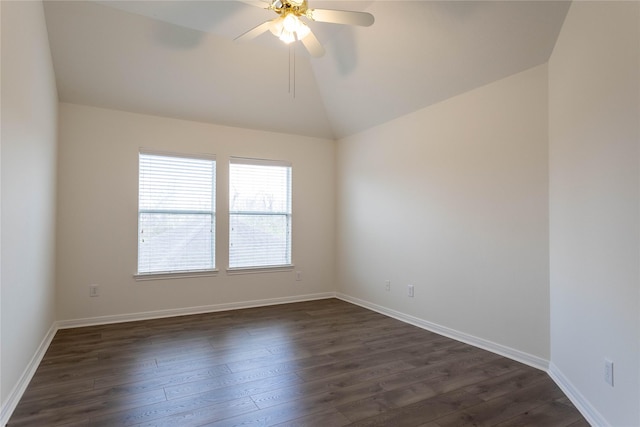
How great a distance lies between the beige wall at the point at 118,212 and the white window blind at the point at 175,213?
108 millimetres

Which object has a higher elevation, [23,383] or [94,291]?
[94,291]

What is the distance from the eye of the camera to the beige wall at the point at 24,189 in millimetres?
2055

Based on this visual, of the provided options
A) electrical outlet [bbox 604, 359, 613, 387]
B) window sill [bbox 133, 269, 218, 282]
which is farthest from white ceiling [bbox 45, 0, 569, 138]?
electrical outlet [bbox 604, 359, 613, 387]

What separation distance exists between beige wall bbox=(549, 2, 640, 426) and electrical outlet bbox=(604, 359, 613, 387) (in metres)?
0.04

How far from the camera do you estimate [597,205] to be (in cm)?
206

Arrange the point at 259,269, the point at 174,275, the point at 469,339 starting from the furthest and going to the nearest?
the point at 259,269, the point at 174,275, the point at 469,339

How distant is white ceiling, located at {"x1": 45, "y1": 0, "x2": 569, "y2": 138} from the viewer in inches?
114

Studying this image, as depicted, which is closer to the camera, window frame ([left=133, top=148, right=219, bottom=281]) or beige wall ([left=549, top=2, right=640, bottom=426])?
beige wall ([left=549, top=2, right=640, bottom=426])

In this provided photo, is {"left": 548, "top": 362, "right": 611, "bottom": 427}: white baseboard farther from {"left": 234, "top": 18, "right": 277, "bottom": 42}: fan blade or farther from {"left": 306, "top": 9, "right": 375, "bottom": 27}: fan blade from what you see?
{"left": 234, "top": 18, "right": 277, "bottom": 42}: fan blade

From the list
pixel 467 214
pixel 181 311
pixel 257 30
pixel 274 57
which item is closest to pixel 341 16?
pixel 257 30

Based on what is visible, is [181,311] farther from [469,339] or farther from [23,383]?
[469,339]

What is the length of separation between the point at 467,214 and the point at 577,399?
172cm

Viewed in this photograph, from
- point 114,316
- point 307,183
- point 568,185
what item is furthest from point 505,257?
point 114,316

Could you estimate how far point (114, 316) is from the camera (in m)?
4.06
